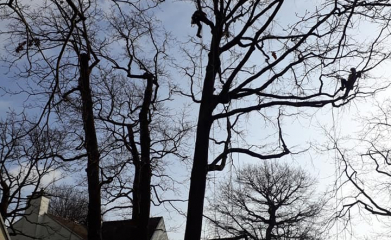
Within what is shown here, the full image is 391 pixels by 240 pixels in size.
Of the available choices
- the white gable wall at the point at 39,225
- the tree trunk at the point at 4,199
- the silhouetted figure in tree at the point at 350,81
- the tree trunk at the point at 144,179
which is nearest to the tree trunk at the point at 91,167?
→ the tree trunk at the point at 144,179

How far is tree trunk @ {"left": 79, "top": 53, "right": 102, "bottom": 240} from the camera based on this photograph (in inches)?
323

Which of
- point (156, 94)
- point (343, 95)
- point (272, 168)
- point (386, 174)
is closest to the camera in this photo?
point (343, 95)

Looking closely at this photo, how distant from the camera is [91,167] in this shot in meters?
8.48

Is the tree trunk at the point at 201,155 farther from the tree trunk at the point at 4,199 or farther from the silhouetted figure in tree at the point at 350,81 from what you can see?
the tree trunk at the point at 4,199

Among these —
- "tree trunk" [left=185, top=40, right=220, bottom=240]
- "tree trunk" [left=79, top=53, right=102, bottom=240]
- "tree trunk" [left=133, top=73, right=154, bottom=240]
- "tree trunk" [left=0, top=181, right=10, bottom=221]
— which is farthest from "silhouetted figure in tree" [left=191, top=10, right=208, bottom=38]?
"tree trunk" [left=0, top=181, right=10, bottom=221]

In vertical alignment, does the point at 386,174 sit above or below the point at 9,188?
above

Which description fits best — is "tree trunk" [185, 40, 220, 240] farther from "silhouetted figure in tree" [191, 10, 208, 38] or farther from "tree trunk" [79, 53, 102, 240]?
"tree trunk" [79, 53, 102, 240]

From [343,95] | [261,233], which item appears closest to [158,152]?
[343,95]

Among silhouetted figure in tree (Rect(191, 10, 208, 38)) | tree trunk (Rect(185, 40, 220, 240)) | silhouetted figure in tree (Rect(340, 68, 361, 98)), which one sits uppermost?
silhouetted figure in tree (Rect(191, 10, 208, 38))

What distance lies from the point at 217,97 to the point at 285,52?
1.39m

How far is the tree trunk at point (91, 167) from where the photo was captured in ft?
26.9

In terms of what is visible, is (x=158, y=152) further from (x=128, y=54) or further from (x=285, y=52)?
(x=285, y=52)

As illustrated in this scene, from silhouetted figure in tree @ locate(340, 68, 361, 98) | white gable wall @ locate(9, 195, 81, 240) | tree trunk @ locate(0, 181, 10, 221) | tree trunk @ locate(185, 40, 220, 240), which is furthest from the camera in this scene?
white gable wall @ locate(9, 195, 81, 240)

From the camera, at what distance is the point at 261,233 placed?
1129 inches
